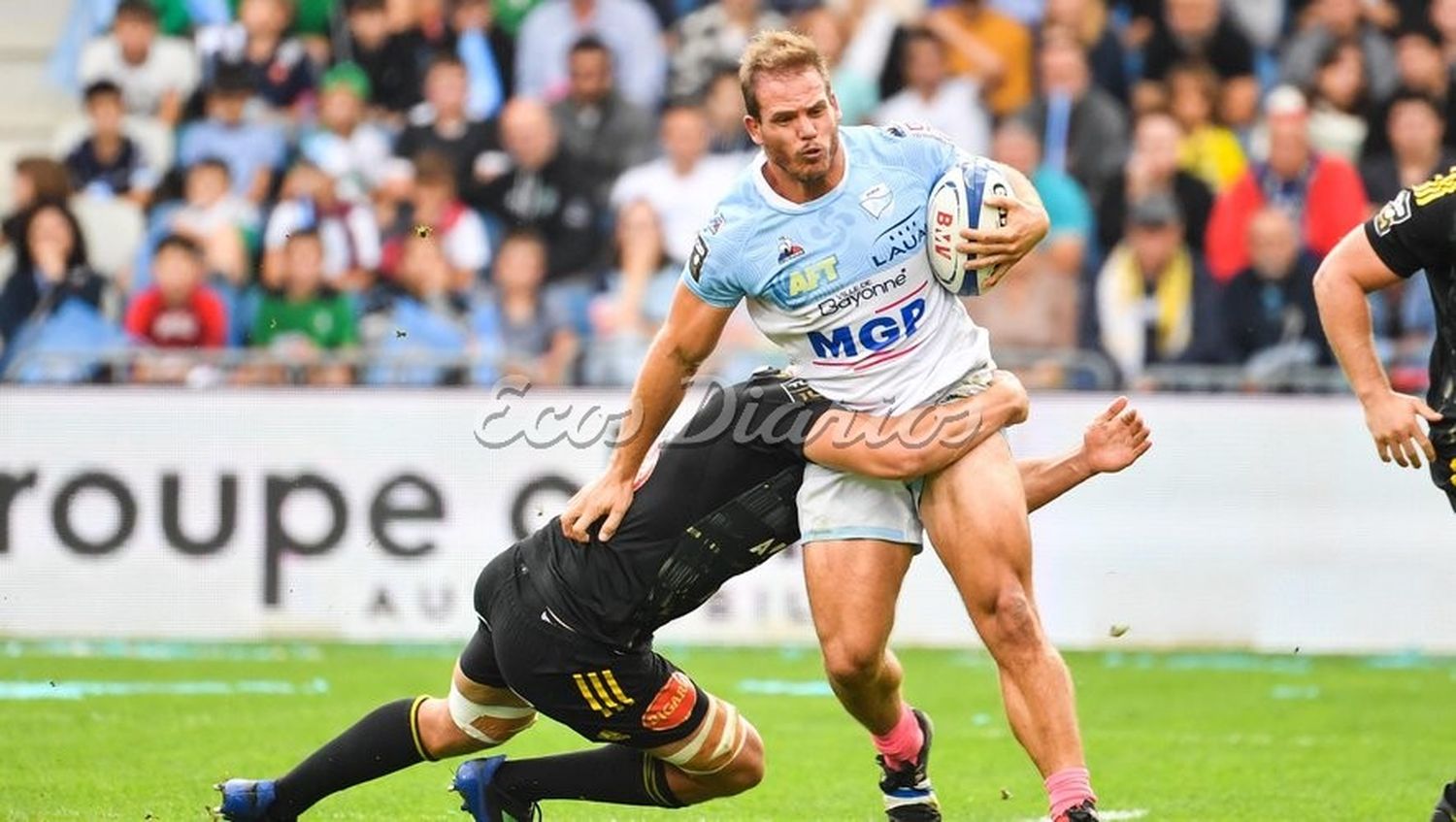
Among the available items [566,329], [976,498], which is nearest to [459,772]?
[976,498]

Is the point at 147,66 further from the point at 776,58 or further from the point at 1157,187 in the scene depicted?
the point at 776,58

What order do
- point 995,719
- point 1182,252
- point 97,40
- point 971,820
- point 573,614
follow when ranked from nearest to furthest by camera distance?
1. point 573,614
2. point 971,820
3. point 995,719
4. point 1182,252
5. point 97,40

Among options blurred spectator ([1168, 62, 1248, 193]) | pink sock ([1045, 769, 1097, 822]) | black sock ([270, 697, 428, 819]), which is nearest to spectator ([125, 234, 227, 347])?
blurred spectator ([1168, 62, 1248, 193])

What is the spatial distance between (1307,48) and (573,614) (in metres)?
10.6

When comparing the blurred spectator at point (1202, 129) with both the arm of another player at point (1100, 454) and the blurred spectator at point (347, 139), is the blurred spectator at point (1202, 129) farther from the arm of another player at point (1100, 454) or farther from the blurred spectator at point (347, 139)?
the arm of another player at point (1100, 454)

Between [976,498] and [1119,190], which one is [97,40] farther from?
[976,498]

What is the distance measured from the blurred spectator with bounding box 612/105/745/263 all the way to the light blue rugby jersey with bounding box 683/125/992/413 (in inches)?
311

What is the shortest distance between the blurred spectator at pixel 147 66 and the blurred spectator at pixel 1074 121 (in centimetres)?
584

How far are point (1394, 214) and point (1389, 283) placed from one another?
213 millimetres

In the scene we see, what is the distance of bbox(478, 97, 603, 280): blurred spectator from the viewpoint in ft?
48.9

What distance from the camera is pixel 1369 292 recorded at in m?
6.45

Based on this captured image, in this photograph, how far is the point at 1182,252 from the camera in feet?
46.7

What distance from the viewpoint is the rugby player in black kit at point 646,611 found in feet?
21.3

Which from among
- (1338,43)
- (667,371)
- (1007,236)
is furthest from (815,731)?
(1338,43)
